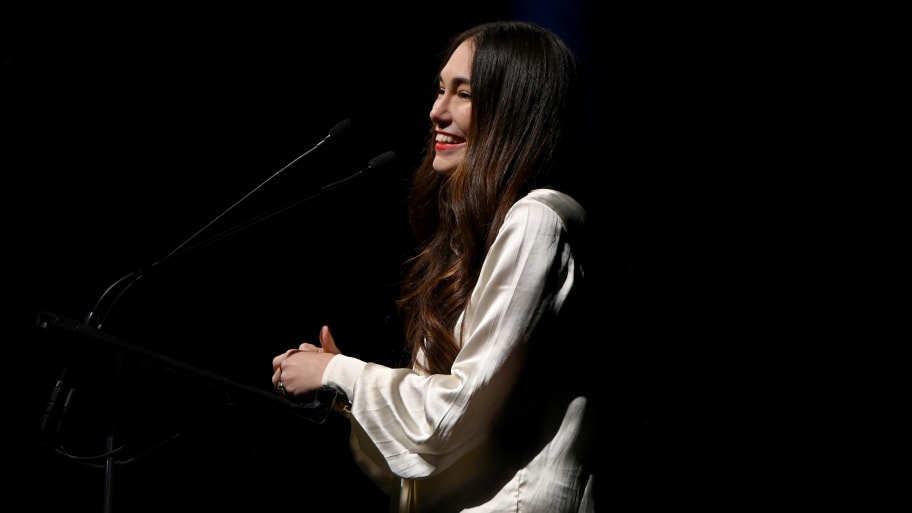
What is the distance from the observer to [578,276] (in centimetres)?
139

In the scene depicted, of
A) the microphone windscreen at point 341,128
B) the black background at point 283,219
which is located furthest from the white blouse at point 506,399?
the black background at point 283,219

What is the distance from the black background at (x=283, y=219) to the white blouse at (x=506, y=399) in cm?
64

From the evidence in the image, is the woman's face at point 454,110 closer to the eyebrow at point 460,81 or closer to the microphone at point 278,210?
the eyebrow at point 460,81

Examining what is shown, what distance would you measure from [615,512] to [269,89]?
1.54 m

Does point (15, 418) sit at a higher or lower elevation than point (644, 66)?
lower

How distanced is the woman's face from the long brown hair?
28mm

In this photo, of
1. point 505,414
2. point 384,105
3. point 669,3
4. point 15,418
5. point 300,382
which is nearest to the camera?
point 505,414

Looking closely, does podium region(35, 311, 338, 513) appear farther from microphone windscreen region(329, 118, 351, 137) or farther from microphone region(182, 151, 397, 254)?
microphone windscreen region(329, 118, 351, 137)

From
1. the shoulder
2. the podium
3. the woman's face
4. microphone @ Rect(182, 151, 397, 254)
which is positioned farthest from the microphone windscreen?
the podium

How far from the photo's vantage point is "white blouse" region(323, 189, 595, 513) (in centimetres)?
131

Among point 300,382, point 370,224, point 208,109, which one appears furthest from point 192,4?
point 300,382

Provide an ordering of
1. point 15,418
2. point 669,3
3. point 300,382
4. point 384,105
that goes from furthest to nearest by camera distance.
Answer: point 384,105, point 669,3, point 15,418, point 300,382

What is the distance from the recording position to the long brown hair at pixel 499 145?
1548 millimetres

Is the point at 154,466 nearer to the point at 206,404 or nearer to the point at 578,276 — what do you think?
the point at 206,404
